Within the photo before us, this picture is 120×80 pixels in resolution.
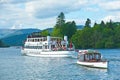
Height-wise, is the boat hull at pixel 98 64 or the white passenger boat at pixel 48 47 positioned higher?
the white passenger boat at pixel 48 47

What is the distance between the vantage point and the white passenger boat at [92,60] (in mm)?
103012

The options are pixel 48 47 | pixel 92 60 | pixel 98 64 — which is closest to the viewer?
pixel 98 64

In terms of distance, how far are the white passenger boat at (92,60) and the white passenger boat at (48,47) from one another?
45.6m

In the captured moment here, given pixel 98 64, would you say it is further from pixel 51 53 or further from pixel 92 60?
pixel 51 53

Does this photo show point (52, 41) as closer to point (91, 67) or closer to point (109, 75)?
point (91, 67)

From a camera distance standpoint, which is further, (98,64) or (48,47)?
(48,47)

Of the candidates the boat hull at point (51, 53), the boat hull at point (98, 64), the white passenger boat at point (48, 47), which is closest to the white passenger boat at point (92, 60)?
the boat hull at point (98, 64)

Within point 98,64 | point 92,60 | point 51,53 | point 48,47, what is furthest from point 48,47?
point 98,64

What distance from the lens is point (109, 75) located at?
293 ft

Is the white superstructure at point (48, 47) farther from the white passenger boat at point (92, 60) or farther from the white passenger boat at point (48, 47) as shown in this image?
the white passenger boat at point (92, 60)

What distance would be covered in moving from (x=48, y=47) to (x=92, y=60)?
63.6 metres

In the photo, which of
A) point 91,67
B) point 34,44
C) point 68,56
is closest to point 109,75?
point 91,67

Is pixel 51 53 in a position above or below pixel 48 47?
below

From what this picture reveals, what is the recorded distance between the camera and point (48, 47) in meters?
171
